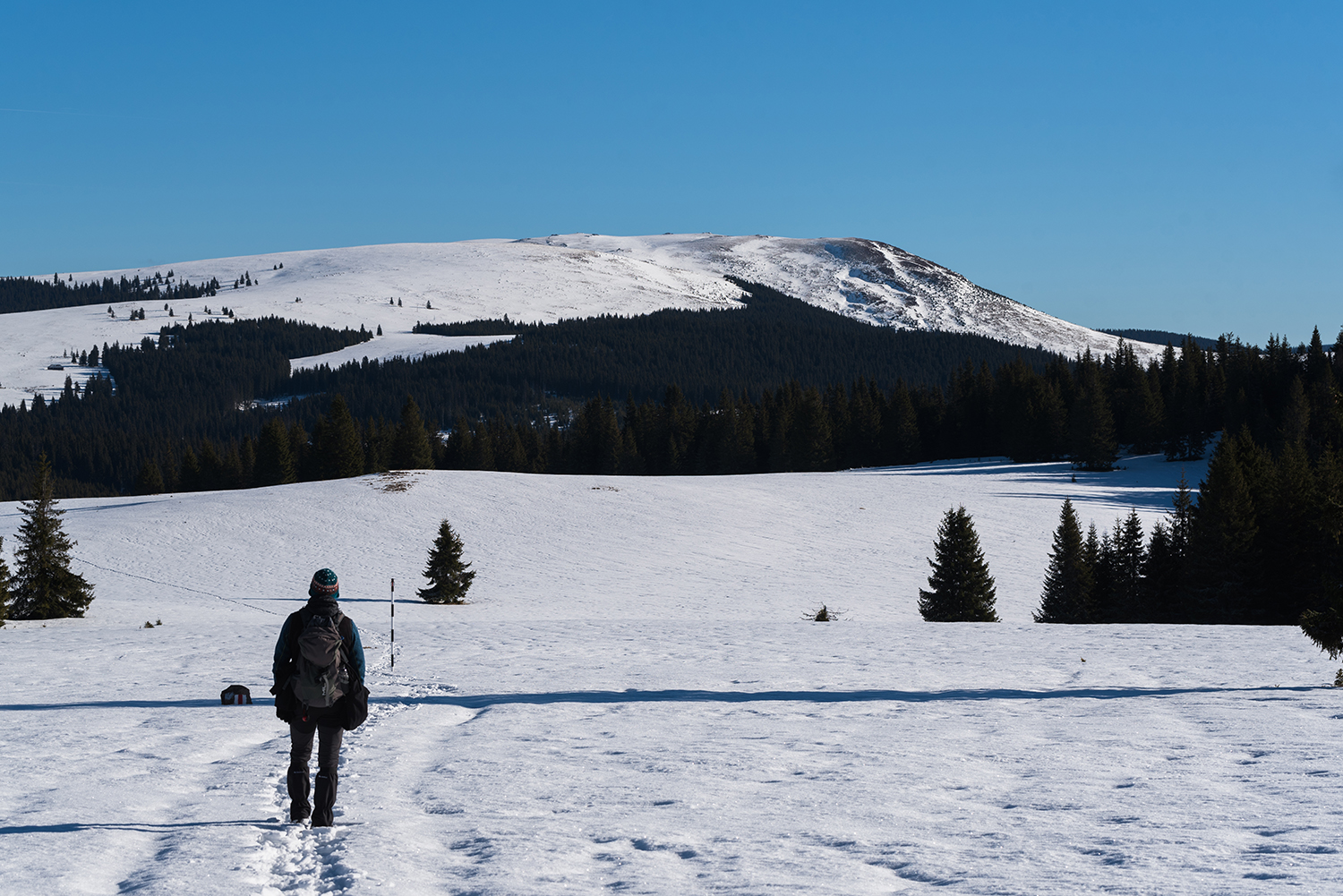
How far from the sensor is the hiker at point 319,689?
8195 millimetres

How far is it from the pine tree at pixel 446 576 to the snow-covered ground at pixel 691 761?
586 cm

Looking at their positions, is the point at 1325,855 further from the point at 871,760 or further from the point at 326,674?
the point at 326,674

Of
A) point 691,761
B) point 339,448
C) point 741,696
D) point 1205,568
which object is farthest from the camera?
point 339,448

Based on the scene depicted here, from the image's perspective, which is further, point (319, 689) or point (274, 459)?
point (274, 459)

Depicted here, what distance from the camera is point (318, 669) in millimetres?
8195

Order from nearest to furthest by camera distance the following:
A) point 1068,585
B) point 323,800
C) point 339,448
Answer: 1. point 323,800
2. point 1068,585
3. point 339,448

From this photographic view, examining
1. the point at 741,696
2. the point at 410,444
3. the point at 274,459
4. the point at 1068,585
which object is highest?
the point at 410,444

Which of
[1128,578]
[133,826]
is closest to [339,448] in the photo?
[1128,578]

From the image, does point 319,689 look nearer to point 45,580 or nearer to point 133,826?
point 133,826

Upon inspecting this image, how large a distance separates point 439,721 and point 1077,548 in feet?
113

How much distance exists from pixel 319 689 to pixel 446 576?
31237 mm

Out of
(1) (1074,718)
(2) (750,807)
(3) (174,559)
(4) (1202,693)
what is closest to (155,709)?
(2) (750,807)

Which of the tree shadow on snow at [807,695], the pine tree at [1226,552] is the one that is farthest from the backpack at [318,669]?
the pine tree at [1226,552]

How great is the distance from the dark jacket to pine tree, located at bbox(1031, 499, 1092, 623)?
115 ft
